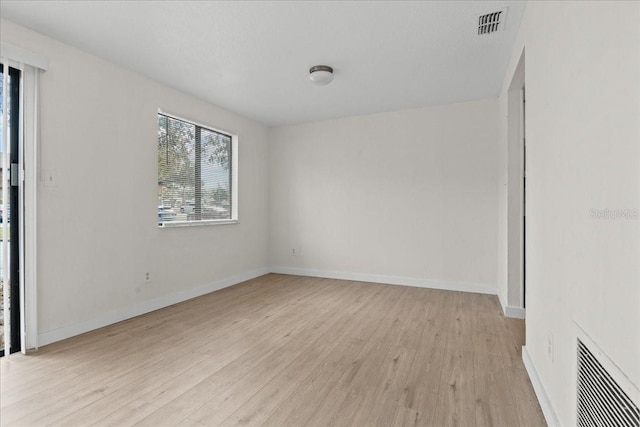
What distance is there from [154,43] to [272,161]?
307 centimetres

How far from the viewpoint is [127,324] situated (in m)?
3.15

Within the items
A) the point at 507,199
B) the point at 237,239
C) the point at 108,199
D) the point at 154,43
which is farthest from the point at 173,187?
the point at 507,199

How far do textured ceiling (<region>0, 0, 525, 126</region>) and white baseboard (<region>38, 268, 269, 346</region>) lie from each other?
2420 mm

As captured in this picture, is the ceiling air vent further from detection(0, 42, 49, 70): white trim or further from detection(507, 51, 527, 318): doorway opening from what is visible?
detection(0, 42, 49, 70): white trim

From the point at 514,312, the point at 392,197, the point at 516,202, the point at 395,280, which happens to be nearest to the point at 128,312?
the point at 395,280

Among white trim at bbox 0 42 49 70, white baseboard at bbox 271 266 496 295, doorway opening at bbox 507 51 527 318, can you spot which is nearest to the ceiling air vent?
doorway opening at bbox 507 51 527 318

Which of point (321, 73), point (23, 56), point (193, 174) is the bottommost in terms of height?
point (193, 174)

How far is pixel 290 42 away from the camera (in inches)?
110

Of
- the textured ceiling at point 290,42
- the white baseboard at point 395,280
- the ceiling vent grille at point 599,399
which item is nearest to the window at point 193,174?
the textured ceiling at point 290,42

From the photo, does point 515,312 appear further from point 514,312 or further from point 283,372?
point 283,372

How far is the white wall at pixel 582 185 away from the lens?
92cm

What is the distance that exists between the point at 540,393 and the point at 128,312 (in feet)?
11.4

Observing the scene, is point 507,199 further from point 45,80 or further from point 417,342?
point 45,80

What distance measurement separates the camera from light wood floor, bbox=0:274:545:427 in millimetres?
1759
